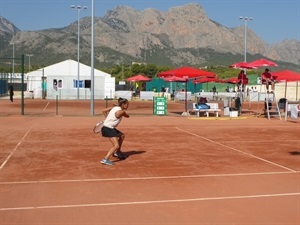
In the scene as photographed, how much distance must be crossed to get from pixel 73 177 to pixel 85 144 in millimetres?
4732

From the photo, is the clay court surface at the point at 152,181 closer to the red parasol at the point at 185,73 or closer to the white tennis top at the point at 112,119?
the white tennis top at the point at 112,119

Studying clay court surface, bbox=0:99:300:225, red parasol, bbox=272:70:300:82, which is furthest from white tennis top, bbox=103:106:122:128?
red parasol, bbox=272:70:300:82

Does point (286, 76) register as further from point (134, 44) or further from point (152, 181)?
point (134, 44)

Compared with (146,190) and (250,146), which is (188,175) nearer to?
(146,190)

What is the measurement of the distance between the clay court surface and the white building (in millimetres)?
33634

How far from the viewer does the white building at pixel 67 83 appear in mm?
48562

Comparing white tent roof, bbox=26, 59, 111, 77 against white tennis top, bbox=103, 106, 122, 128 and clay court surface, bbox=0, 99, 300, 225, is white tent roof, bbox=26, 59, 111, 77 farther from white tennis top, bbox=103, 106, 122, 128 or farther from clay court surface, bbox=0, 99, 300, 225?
white tennis top, bbox=103, 106, 122, 128

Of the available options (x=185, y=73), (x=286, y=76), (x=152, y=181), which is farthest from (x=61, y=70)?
(x=152, y=181)

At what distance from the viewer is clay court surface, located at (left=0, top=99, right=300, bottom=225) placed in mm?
6340

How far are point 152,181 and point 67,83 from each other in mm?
42188

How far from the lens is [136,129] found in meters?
18.2

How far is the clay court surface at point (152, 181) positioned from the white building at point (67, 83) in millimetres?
33634

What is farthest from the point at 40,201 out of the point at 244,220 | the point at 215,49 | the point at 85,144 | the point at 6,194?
the point at 215,49

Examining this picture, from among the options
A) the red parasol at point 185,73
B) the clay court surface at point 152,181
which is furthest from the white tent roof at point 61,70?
the clay court surface at point 152,181
